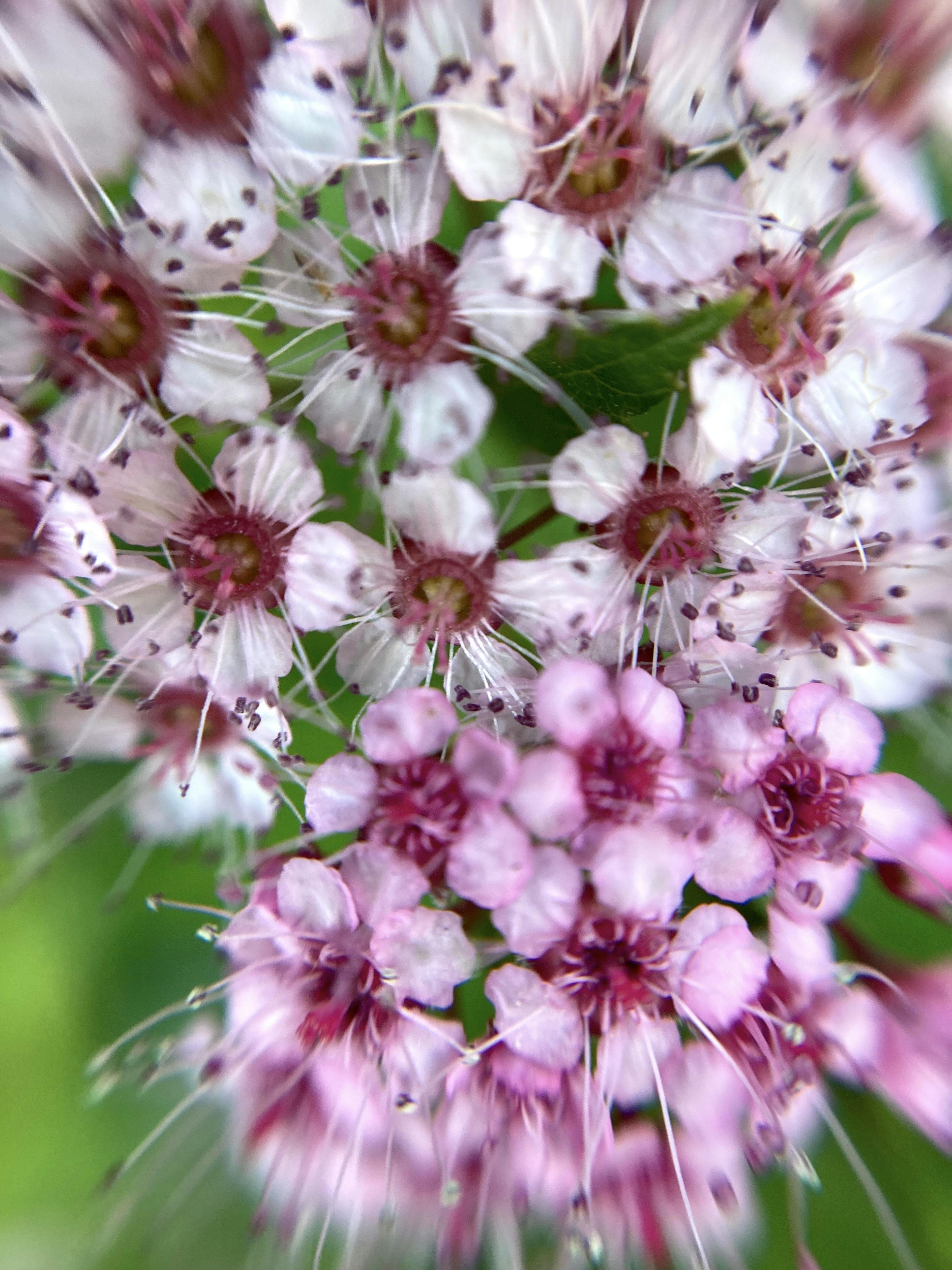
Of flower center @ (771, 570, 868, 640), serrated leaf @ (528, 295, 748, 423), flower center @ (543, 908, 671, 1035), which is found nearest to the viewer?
serrated leaf @ (528, 295, 748, 423)

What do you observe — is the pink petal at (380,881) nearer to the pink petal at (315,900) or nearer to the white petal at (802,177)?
the pink petal at (315,900)

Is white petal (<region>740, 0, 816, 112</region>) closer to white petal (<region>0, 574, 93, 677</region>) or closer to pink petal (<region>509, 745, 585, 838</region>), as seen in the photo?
pink petal (<region>509, 745, 585, 838</region>)

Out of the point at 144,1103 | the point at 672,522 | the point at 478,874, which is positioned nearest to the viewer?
the point at 478,874

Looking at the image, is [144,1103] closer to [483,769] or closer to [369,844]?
[369,844]

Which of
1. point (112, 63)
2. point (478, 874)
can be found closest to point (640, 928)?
point (478, 874)

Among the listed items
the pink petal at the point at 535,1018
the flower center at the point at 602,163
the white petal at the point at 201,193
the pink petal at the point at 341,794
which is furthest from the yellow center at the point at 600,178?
the pink petal at the point at 535,1018

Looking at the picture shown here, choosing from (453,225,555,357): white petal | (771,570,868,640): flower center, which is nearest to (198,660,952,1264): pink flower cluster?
(771,570,868,640): flower center

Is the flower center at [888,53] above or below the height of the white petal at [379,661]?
above
